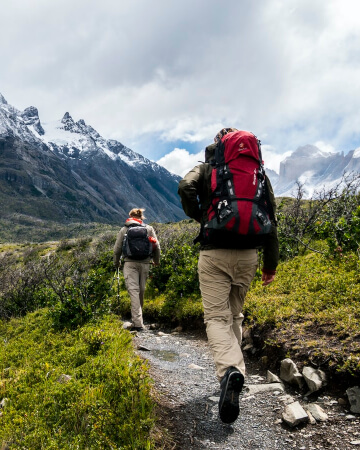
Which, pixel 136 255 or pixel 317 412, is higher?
pixel 136 255

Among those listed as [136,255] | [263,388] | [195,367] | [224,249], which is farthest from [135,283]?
[224,249]

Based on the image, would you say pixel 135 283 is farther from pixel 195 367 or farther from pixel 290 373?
pixel 290 373

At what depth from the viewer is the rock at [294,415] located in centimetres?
305

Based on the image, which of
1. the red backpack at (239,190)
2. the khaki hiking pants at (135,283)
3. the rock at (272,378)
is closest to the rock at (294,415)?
the rock at (272,378)

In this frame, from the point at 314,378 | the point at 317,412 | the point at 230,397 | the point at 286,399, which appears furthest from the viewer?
the point at 314,378

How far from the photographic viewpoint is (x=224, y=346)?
328cm

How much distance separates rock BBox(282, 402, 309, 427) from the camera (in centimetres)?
305

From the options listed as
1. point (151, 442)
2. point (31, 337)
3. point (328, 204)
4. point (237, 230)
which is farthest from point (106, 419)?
point (328, 204)

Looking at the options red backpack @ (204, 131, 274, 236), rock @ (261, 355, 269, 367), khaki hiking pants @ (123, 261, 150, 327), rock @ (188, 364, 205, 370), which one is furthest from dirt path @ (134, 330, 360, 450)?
khaki hiking pants @ (123, 261, 150, 327)

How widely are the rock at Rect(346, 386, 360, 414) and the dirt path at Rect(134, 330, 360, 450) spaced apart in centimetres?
8

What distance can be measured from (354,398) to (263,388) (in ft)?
3.31

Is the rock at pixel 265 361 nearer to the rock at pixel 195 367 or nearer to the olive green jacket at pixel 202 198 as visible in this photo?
the rock at pixel 195 367

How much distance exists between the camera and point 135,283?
7637mm

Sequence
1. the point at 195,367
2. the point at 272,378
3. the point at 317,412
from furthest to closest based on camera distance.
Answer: the point at 195,367 → the point at 272,378 → the point at 317,412
